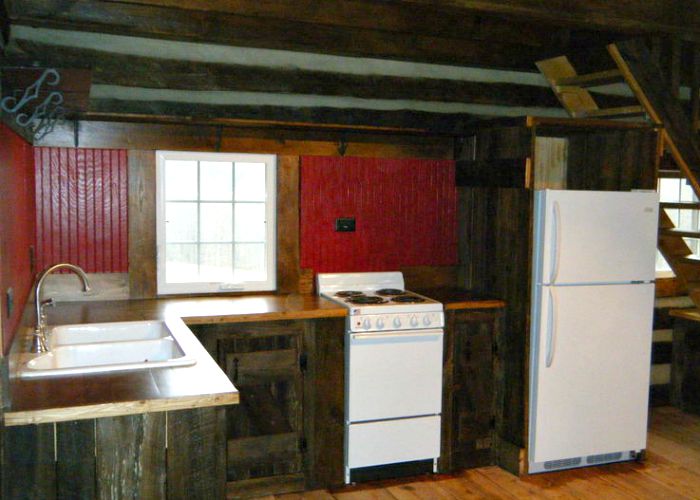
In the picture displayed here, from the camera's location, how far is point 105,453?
90.7 inches

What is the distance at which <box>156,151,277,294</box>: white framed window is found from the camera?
4238mm

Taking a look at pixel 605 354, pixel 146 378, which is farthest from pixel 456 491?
pixel 146 378

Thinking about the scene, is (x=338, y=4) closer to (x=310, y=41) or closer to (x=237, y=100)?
(x=310, y=41)

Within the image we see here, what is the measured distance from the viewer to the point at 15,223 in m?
2.87

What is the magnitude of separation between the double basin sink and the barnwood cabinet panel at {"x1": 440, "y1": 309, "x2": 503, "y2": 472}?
5.53 feet

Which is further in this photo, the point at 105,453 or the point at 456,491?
the point at 456,491

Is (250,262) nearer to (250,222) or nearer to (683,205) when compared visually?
(250,222)

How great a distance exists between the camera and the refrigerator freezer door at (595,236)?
3.98m

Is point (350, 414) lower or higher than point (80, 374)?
lower

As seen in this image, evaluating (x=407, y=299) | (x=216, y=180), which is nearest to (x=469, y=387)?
(x=407, y=299)

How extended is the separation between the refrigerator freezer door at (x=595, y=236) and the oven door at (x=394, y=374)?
30.5 inches

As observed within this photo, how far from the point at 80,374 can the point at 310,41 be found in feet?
7.42

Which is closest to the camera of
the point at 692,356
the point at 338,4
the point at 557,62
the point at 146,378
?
the point at 146,378

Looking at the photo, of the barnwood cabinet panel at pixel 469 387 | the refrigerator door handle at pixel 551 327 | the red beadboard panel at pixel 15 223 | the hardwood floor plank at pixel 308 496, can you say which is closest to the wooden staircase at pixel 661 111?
the refrigerator door handle at pixel 551 327
